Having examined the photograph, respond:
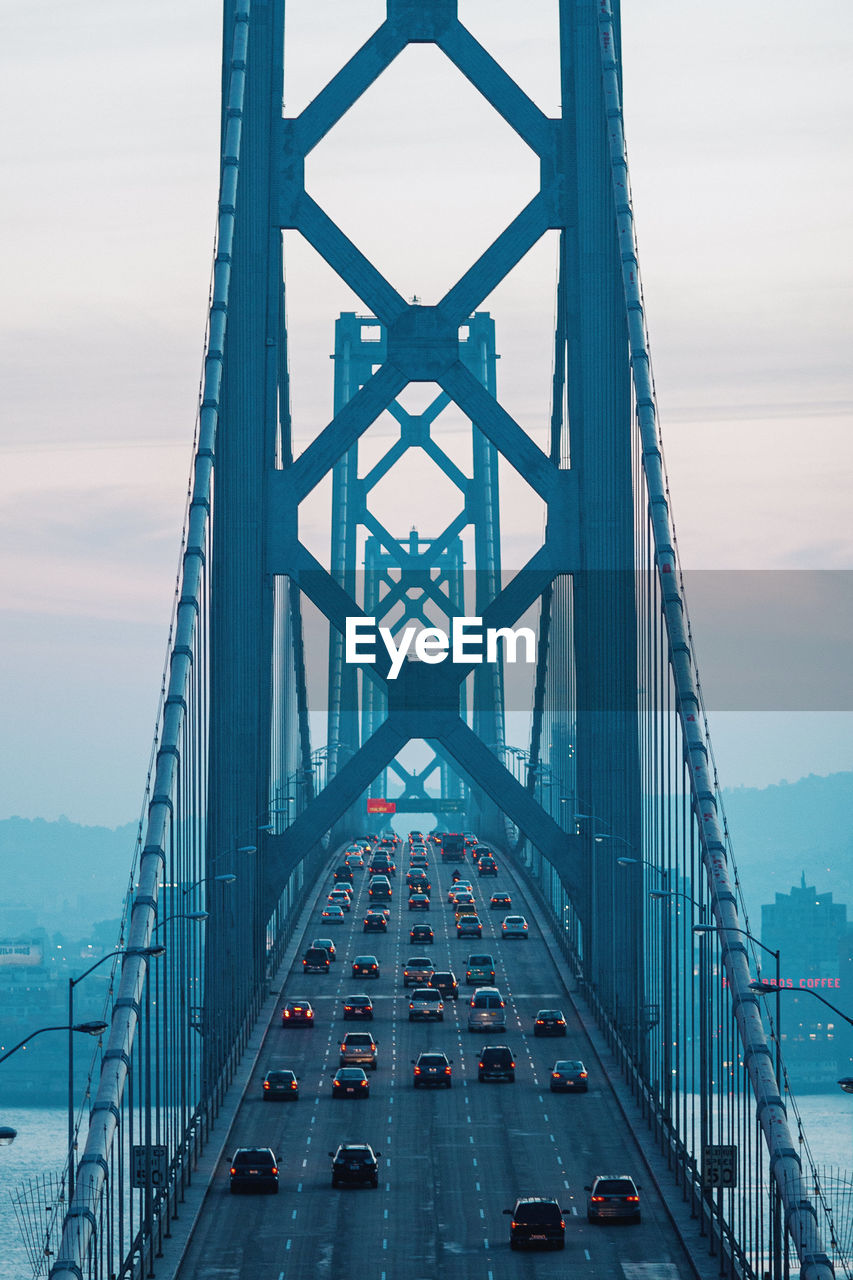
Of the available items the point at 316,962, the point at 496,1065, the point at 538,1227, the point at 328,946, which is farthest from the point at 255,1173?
the point at 328,946

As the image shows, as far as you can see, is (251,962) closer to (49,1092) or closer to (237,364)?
(237,364)

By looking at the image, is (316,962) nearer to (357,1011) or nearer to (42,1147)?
(357,1011)

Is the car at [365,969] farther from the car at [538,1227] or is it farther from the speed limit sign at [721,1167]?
the car at [538,1227]

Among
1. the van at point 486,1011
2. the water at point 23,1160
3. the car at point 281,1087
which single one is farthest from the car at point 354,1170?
the water at point 23,1160

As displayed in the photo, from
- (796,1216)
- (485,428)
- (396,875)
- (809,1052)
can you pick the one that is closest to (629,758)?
(485,428)

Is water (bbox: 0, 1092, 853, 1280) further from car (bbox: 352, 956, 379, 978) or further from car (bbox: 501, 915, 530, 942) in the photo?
car (bbox: 352, 956, 379, 978)

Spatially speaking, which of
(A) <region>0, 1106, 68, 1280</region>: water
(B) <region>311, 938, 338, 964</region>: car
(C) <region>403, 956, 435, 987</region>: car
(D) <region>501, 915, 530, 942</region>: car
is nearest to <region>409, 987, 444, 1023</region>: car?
(C) <region>403, 956, 435, 987</region>: car
